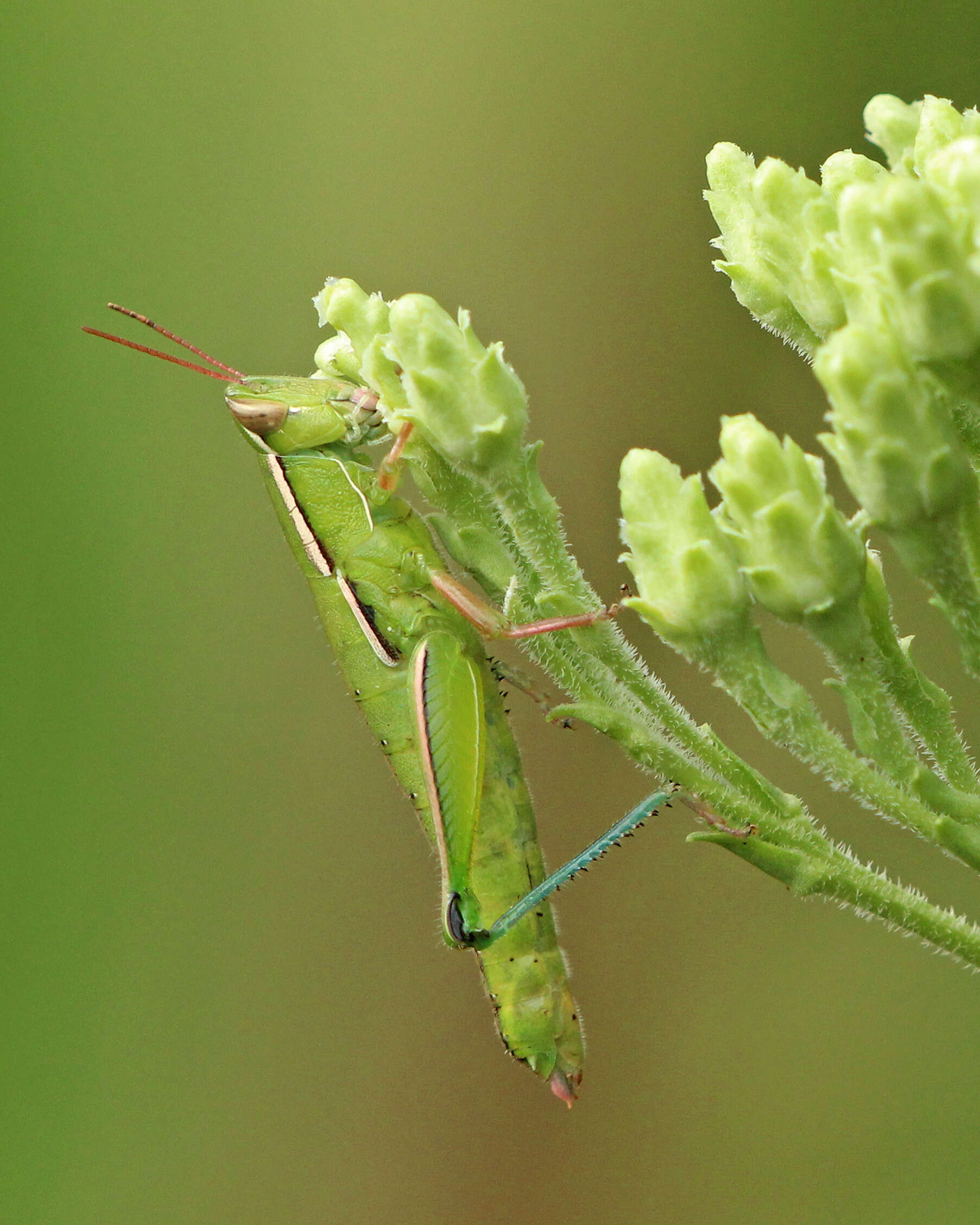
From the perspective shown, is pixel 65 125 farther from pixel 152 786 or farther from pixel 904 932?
pixel 904 932

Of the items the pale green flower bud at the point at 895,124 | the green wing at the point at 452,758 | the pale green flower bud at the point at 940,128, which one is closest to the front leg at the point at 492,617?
the green wing at the point at 452,758

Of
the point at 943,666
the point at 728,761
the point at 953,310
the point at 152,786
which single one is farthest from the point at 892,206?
the point at 152,786

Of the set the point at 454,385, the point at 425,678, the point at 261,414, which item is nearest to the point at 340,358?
the point at 261,414

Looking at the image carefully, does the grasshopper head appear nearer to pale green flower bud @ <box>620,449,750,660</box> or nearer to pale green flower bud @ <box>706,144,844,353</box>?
pale green flower bud @ <box>706,144,844,353</box>

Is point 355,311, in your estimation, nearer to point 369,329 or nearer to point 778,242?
point 369,329

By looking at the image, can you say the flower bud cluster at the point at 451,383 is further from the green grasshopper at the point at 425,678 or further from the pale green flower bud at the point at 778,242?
the green grasshopper at the point at 425,678
